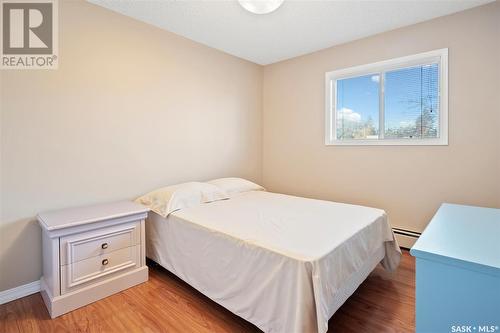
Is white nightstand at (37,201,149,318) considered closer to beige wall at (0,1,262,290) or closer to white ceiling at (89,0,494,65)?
beige wall at (0,1,262,290)

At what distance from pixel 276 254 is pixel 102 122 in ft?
6.65

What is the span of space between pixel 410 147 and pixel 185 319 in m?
2.72

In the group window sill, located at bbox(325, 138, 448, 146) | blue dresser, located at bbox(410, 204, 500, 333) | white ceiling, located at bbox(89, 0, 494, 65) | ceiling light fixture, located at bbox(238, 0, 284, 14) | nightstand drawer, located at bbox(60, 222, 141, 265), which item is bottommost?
nightstand drawer, located at bbox(60, 222, 141, 265)

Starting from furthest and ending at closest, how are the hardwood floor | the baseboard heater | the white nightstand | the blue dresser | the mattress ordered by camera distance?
the baseboard heater, the white nightstand, the hardwood floor, the mattress, the blue dresser

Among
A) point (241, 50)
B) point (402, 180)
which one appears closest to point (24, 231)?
point (241, 50)

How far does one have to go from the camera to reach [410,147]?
270 centimetres

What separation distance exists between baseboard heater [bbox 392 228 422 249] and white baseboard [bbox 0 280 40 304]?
11.5 feet

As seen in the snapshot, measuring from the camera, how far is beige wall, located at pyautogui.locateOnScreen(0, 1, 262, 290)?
1938mm

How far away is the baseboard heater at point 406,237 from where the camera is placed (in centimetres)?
272

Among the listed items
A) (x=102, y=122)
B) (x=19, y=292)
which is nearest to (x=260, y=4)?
(x=102, y=122)

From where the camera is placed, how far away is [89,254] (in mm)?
1881

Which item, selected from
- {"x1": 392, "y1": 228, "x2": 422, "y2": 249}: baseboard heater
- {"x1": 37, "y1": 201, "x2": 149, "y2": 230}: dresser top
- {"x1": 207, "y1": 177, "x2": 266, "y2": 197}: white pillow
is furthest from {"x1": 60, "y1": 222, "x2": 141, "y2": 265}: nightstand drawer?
{"x1": 392, "y1": 228, "x2": 422, "y2": 249}: baseboard heater

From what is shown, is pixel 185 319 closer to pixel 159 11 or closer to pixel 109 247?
pixel 109 247

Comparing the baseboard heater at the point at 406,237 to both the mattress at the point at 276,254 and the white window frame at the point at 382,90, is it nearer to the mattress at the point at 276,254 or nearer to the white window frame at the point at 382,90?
the mattress at the point at 276,254
